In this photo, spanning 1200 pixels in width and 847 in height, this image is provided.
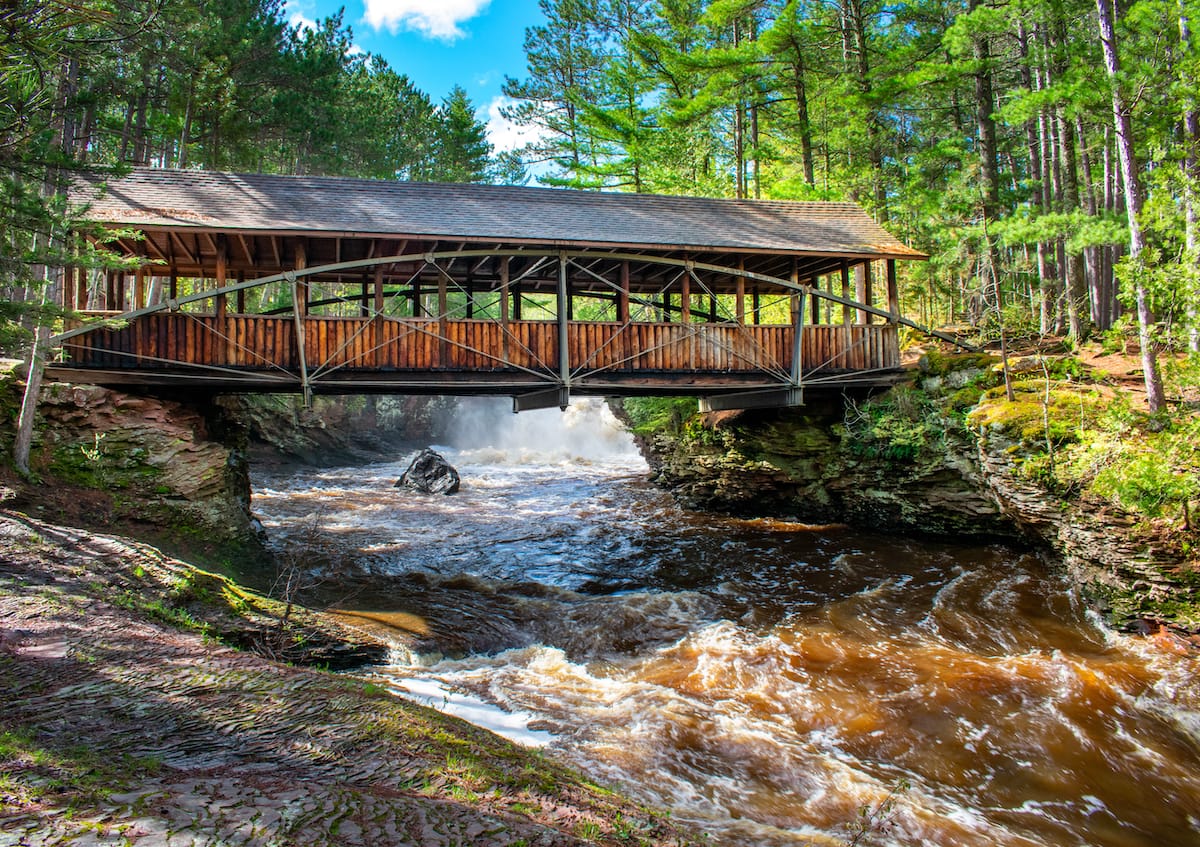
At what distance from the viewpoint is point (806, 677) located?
281 inches

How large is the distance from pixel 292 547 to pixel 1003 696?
1073cm

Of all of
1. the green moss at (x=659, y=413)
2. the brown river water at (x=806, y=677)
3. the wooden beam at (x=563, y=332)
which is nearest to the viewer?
the brown river water at (x=806, y=677)

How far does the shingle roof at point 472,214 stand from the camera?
10.9 metres

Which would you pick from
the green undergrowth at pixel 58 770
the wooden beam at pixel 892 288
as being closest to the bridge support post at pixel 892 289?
the wooden beam at pixel 892 288

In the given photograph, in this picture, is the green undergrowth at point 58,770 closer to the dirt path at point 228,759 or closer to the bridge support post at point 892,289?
the dirt path at point 228,759

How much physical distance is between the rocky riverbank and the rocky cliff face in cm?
1030

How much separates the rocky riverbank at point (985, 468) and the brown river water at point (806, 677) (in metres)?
0.62

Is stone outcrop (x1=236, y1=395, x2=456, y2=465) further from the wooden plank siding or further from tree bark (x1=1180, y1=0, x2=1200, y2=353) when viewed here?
tree bark (x1=1180, y1=0, x2=1200, y2=353)

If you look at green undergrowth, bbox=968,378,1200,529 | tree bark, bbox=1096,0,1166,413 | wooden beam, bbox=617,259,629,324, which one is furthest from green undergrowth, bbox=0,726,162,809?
tree bark, bbox=1096,0,1166,413

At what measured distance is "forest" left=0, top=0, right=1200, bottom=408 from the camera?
27.4 feet

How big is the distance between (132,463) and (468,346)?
5228 millimetres

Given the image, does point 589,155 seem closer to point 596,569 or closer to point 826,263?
point 826,263

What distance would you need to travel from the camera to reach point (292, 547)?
1162cm

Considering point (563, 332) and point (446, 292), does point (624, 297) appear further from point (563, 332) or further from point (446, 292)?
point (446, 292)
